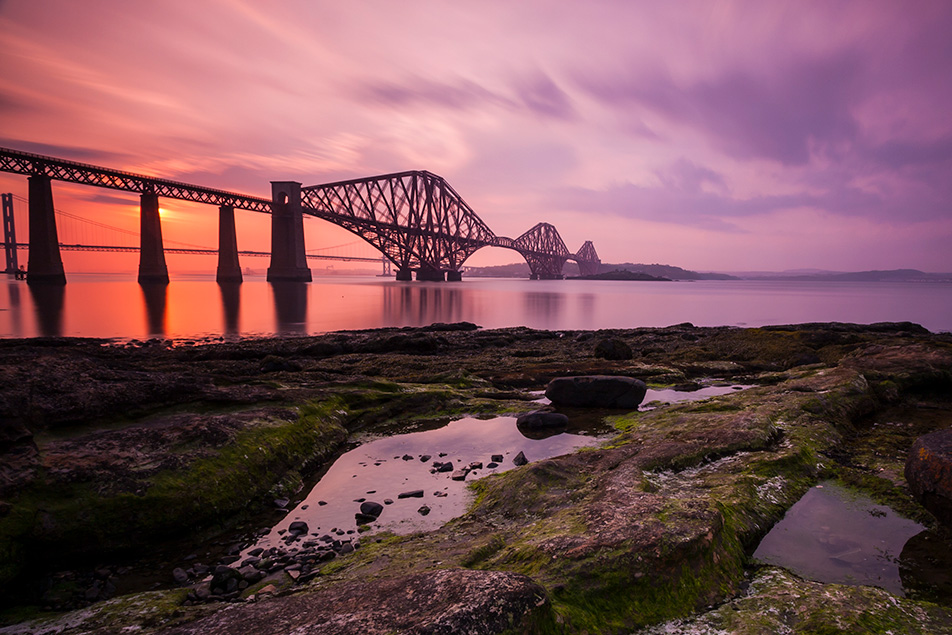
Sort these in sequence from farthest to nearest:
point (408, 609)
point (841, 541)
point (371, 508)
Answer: point (371, 508) < point (841, 541) < point (408, 609)

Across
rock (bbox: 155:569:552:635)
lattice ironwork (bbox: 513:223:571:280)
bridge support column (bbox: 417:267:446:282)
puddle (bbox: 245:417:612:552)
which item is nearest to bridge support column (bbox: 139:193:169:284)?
bridge support column (bbox: 417:267:446:282)

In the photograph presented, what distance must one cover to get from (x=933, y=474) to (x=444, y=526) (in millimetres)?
4801

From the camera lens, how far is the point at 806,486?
535 centimetres

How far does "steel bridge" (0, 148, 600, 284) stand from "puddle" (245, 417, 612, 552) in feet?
211

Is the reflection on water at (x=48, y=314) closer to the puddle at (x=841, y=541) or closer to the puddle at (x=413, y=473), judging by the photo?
the puddle at (x=413, y=473)

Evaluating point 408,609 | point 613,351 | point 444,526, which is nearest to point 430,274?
point 613,351

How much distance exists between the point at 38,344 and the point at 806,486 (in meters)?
22.6

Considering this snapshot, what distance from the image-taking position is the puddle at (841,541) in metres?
3.85

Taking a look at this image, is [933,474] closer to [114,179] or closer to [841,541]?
[841,541]

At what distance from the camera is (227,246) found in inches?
3209

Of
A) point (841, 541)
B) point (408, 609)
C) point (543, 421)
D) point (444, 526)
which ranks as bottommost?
point (444, 526)

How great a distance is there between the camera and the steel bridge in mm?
52375

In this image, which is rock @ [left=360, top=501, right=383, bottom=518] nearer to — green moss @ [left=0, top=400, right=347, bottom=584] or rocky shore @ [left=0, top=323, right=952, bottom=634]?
rocky shore @ [left=0, top=323, right=952, bottom=634]

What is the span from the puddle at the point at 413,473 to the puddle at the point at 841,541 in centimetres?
313
